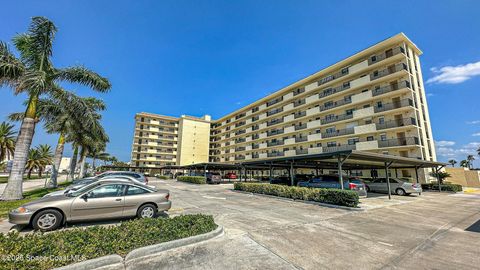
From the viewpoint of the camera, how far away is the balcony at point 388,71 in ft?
87.8

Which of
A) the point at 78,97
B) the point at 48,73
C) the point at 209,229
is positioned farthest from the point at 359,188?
the point at 48,73

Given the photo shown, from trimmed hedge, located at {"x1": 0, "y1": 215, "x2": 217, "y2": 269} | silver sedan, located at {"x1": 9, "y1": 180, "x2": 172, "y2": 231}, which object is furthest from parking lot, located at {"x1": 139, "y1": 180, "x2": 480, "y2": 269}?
silver sedan, located at {"x1": 9, "y1": 180, "x2": 172, "y2": 231}

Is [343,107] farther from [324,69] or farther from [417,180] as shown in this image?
[417,180]

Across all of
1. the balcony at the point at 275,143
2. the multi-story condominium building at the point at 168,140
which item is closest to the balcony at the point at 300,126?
the balcony at the point at 275,143

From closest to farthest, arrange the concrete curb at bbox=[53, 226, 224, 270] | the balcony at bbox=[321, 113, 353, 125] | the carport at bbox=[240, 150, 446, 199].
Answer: the concrete curb at bbox=[53, 226, 224, 270]
the carport at bbox=[240, 150, 446, 199]
the balcony at bbox=[321, 113, 353, 125]

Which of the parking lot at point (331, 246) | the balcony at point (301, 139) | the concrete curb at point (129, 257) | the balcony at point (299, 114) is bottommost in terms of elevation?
the parking lot at point (331, 246)

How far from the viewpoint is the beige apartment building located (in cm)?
2620

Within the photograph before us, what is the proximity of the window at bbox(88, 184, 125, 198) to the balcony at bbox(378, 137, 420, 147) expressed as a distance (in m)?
30.4

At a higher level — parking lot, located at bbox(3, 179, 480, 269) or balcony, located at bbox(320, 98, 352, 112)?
balcony, located at bbox(320, 98, 352, 112)

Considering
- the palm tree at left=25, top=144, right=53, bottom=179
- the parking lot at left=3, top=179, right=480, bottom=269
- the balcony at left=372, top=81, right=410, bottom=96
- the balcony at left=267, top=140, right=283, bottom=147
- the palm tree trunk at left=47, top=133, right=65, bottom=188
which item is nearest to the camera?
the parking lot at left=3, top=179, right=480, bottom=269

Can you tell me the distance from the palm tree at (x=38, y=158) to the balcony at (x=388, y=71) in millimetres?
59823

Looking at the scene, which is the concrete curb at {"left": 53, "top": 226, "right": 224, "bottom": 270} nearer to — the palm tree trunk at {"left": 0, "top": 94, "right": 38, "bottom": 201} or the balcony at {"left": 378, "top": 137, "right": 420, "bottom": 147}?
the palm tree trunk at {"left": 0, "top": 94, "right": 38, "bottom": 201}

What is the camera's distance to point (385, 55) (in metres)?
28.8

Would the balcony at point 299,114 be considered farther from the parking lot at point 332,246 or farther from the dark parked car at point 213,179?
the parking lot at point 332,246
